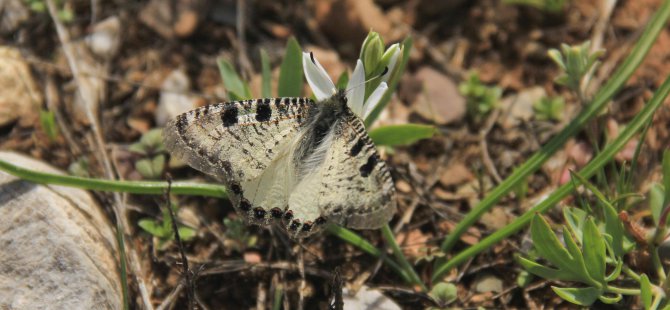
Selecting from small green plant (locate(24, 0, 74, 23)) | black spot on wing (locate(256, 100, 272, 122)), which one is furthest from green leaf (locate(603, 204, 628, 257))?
small green plant (locate(24, 0, 74, 23))

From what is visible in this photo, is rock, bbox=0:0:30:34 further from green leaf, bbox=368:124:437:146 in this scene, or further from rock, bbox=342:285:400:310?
rock, bbox=342:285:400:310

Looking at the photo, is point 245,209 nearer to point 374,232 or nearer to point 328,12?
point 374,232

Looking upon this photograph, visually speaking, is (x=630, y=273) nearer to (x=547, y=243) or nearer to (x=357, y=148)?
(x=547, y=243)

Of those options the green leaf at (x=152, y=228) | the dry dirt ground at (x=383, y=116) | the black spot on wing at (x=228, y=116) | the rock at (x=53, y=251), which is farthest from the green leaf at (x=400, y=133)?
the rock at (x=53, y=251)

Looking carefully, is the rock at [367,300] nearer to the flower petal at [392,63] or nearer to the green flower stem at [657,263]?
the flower petal at [392,63]

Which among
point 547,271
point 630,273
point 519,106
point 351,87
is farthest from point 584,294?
point 519,106

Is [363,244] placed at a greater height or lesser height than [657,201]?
greater
